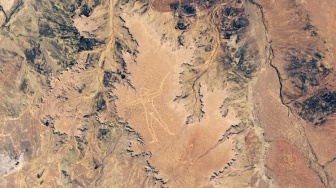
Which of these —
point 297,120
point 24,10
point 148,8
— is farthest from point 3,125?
point 297,120

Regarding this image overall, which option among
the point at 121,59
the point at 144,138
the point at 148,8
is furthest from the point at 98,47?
the point at 144,138

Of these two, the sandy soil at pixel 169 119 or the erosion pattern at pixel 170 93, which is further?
→ the sandy soil at pixel 169 119

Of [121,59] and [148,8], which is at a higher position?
[148,8]

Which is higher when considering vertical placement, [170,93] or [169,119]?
[170,93]

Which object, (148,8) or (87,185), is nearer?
(148,8)

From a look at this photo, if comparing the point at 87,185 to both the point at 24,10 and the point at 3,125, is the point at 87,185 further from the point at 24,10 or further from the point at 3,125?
the point at 24,10

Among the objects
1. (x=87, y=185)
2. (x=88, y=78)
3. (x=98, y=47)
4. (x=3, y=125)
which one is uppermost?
(x=98, y=47)

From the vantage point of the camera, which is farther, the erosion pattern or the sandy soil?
the sandy soil
